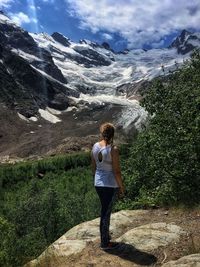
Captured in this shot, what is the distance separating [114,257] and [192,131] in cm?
686

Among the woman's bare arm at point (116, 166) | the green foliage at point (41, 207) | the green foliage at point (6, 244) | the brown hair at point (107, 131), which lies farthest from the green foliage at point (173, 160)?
the green foliage at point (6, 244)

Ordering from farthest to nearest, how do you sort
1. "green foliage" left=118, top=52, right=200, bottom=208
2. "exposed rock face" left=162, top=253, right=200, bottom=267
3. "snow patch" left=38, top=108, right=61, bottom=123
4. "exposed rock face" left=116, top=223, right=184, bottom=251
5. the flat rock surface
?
"snow patch" left=38, top=108, right=61, bottom=123 → "green foliage" left=118, top=52, right=200, bottom=208 → "exposed rock face" left=116, top=223, right=184, bottom=251 → the flat rock surface → "exposed rock face" left=162, top=253, right=200, bottom=267

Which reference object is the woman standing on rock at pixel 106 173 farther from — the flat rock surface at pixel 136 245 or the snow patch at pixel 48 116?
the snow patch at pixel 48 116

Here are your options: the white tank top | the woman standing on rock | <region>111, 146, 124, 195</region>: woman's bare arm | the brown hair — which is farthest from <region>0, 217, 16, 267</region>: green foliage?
the brown hair

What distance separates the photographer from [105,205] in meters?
10.5

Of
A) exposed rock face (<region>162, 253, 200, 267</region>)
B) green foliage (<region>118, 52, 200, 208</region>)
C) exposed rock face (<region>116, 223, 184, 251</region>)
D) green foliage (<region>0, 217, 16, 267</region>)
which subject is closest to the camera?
exposed rock face (<region>162, 253, 200, 267</region>)

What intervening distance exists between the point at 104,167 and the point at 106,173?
0.42 feet

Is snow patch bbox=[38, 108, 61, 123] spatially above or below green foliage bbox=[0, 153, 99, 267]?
above

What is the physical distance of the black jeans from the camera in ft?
34.1

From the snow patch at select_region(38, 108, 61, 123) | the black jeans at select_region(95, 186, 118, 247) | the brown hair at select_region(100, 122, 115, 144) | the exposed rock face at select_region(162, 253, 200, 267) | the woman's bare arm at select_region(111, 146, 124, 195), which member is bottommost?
the exposed rock face at select_region(162, 253, 200, 267)

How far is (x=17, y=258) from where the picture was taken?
10641 mm

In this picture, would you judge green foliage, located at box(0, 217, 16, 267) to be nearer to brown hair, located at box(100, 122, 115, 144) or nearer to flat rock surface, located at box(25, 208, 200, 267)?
flat rock surface, located at box(25, 208, 200, 267)

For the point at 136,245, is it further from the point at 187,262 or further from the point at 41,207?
the point at 41,207

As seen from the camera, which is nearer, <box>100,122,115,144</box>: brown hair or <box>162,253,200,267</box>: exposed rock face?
<box>162,253,200,267</box>: exposed rock face
